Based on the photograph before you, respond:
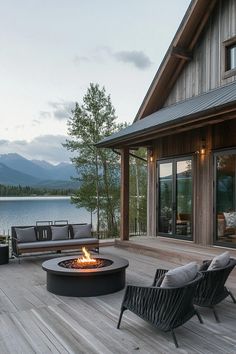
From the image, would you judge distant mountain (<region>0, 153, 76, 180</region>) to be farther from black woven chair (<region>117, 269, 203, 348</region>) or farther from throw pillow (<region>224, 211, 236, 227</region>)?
black woven chair (<region>117, 269, 203, 348</region>)

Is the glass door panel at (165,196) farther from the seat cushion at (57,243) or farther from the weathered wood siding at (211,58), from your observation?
the seat cushion at (57,243)

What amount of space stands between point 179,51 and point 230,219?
15.9 ft

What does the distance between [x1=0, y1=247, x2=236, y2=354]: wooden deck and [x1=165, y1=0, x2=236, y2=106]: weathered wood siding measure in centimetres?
588

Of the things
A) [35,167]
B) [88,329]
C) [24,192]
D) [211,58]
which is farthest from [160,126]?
[35,167]

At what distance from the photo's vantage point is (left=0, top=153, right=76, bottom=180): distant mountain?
496ft

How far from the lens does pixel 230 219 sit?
7688mm

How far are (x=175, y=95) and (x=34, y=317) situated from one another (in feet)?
25.3

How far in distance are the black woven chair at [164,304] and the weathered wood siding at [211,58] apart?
6.16 m

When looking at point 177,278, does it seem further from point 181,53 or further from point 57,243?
point 181,53

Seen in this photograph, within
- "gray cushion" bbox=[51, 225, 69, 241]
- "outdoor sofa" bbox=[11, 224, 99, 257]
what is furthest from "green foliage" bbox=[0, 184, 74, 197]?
"gray cushion" bbox=[51, 225, 69, 241]

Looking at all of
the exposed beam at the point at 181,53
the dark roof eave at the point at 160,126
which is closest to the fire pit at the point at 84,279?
the dark roof eave at the point at 160,126

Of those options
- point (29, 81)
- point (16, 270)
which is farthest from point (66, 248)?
point (29, 81)

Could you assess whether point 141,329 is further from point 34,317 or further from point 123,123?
point 123,123

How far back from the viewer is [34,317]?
4324 mm
